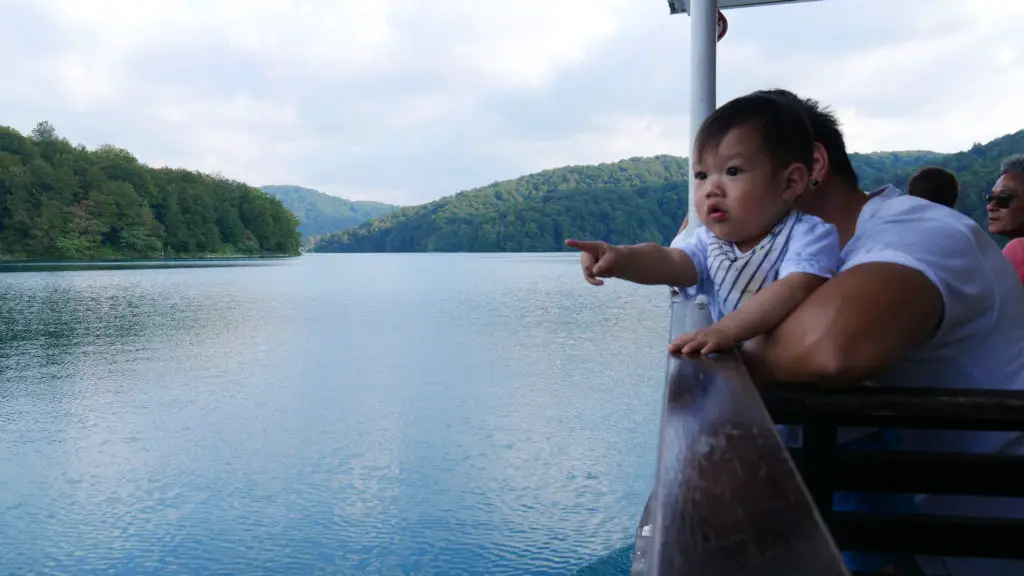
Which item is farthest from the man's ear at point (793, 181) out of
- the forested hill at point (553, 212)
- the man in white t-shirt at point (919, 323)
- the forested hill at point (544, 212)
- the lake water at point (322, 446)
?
the forested hill at point (544, 212)

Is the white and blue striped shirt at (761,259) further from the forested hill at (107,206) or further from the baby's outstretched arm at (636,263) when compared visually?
the forested hill at (107,206)

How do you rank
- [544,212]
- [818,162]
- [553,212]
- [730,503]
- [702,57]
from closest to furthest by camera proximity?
[730,503] < [818,162] < [702,57] < [553,212] < [544,212]

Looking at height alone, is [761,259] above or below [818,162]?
below

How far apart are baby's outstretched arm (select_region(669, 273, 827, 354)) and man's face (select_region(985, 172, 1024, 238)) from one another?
1928 millimetres

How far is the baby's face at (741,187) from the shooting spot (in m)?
1.13

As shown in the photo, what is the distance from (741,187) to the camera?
114cm

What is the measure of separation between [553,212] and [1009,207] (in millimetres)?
67458

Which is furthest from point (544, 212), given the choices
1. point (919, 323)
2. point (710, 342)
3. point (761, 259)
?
point (919, 323)

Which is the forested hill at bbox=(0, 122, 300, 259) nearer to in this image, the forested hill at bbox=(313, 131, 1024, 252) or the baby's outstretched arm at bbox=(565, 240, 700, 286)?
the forested hill at bbox=(313, 131, 1024, 252)

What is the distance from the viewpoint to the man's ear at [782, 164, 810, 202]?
1.13m

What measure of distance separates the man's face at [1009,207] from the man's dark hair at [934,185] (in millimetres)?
167

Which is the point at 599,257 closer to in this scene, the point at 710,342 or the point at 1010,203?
the point at 710,342

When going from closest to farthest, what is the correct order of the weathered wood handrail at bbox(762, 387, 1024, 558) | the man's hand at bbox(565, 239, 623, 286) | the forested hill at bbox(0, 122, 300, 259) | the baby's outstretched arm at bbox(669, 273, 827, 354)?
the weathered wood handrail at bbox(762, 387, 1024, 558) → the baby's outstretched arm at bbox(669, 273, 827, 354) → the man's hand at bbox(565, 239, 623, 286) → the forested hill at bbox(0, 122, 300, 259)

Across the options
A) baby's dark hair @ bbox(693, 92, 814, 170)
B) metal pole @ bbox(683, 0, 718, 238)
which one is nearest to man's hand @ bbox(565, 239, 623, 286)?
baby's dark hair @ bbox(693, 92, 814, 170)
